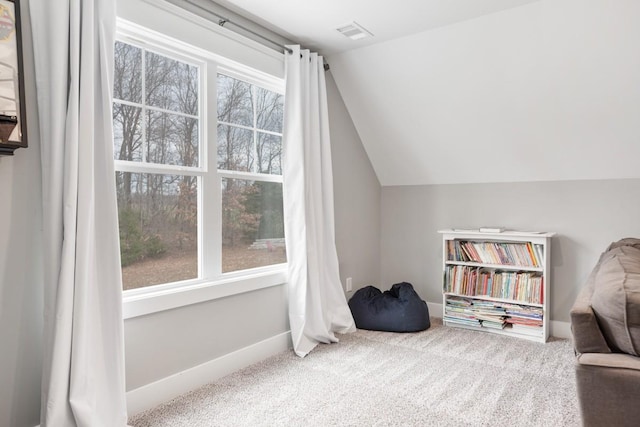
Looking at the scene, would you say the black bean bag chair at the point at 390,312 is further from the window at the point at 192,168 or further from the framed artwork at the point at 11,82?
the framed artwork at the point at 11,82

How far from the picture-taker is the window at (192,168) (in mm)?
2262

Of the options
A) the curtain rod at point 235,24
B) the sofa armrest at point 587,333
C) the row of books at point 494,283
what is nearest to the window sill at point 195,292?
the row of books at point 494,283

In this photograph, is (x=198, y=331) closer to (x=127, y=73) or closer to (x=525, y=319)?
(x=127, y=73)

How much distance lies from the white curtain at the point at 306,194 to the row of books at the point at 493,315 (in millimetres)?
1110

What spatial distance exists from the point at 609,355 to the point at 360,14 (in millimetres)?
2368

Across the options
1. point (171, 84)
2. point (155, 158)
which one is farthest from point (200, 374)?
point (171, 84)

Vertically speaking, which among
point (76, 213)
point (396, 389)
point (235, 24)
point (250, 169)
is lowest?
point (396, 389)

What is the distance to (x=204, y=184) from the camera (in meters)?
2.61

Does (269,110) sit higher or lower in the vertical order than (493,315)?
higher

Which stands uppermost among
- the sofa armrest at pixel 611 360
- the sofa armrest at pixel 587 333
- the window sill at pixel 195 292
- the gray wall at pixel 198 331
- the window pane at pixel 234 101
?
the window pane at pixel 234 101

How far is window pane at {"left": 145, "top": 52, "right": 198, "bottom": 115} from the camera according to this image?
2352 millimetres

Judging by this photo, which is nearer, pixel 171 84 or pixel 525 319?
pixel 171 84

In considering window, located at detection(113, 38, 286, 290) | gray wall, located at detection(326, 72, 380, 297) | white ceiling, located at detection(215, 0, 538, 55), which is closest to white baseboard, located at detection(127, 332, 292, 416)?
window, located at detection(113, 38, 286, 290)

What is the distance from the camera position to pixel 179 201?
251cm
